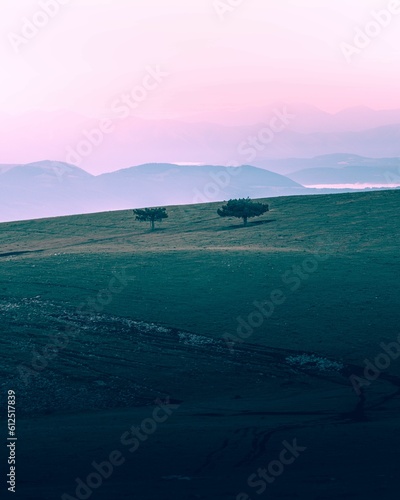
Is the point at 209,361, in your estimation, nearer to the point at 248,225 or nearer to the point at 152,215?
the point at 248,225

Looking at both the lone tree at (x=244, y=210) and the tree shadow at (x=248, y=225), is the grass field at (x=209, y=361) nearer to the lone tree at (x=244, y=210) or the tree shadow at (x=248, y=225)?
the tree shadow at (x=248, y=225)

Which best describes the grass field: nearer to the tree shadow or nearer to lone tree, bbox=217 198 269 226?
the tree shadow

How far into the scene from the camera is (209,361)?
3788cm

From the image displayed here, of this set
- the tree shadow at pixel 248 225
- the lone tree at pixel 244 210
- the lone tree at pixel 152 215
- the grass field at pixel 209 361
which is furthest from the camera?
the lone tree at pixel 152 215

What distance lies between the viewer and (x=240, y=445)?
82.0 ft

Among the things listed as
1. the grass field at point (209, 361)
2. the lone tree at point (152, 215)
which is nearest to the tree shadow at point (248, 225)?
the lone tree at point (152, 215)

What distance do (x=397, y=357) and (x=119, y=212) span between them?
268 feet

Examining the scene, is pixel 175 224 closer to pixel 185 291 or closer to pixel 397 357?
pixel 185 291

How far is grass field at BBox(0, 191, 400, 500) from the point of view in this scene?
888 inches

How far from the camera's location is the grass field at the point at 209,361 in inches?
888

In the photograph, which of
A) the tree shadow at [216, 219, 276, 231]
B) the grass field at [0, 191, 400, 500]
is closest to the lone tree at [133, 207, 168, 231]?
the tree shadow at [216, 219, 276, 231]

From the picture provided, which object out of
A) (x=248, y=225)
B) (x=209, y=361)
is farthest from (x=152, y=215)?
(x=209, y=361)

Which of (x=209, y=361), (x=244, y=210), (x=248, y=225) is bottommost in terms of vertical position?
(x=209, y=361)

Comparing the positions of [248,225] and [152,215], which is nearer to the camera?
[248,225]
